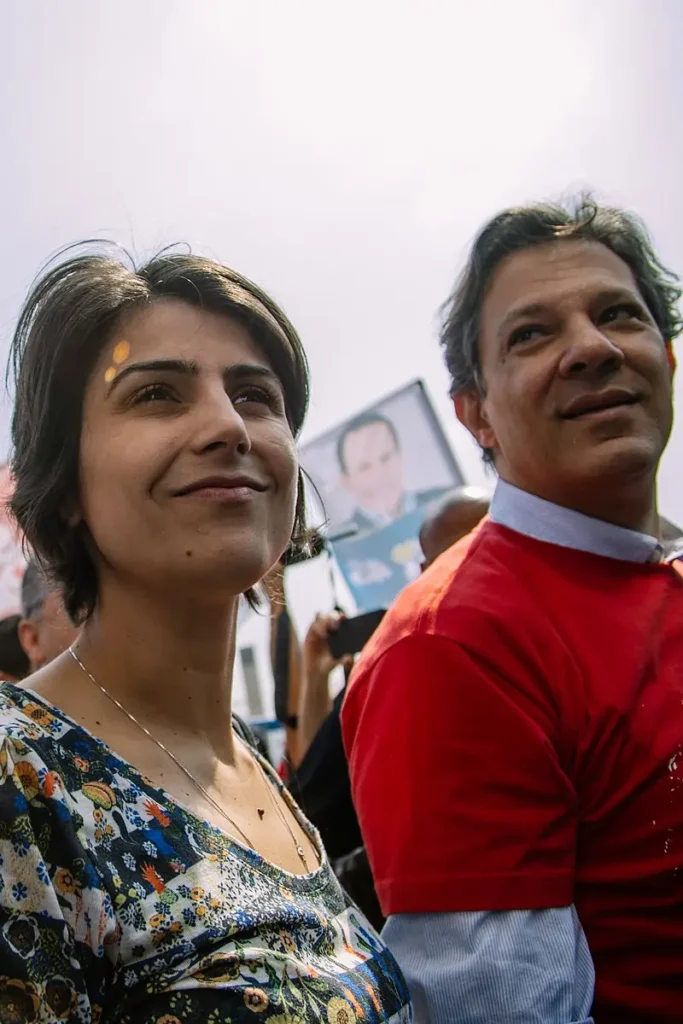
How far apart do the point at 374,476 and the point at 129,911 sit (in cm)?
362

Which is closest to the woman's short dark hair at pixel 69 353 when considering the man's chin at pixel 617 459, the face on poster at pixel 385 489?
the man's chin at pixel 617 459

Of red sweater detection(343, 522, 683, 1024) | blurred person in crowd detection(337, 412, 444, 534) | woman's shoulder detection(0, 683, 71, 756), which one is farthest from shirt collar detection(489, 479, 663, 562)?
blurred person in crowd detection(337, 412, 444, 534)

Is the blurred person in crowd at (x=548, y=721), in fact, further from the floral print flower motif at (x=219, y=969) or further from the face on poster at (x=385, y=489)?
the face on poster at (x=385, y=489)

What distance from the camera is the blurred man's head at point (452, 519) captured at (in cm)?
313

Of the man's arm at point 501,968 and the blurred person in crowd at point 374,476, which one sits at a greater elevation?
the blurred person in crowd at point 374,476

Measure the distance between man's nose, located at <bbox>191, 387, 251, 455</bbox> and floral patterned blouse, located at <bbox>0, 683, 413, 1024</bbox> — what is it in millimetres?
432

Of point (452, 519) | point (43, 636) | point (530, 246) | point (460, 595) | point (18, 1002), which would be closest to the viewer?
point (18, 1002)

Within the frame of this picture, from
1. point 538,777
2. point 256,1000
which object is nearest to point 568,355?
point 538,777

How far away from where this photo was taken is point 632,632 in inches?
63.2

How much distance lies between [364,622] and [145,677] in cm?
197

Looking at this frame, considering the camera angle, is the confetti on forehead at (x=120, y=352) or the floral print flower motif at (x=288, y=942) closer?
the floral print flower motif at (x=288, y=942)

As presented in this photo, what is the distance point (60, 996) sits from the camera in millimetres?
861

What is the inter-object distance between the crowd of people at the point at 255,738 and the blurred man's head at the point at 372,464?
251 cm

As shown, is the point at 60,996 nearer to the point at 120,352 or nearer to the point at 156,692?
the point at 156,692
